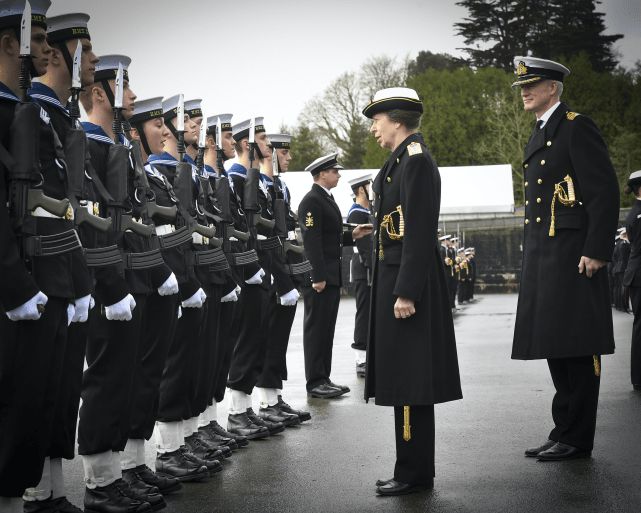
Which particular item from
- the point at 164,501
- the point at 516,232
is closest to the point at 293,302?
the point at 164,501

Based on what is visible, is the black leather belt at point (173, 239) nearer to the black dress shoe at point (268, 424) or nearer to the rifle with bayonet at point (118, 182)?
the rifle with bayonet at point (118, 182)

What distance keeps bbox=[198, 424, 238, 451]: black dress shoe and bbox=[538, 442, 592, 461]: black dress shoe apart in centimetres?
216

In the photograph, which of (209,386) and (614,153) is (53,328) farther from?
(614,153)

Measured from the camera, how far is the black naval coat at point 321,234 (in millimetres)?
9586

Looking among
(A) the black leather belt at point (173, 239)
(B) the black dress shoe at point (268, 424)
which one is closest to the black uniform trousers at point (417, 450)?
(A) the black leather belt at point (173, 239)

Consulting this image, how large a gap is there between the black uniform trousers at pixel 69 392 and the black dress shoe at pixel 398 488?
170 cm

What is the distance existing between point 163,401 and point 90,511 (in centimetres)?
111

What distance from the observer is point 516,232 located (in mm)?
39625

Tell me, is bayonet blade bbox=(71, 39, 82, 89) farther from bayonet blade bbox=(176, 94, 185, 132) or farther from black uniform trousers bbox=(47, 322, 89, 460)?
bayonet blade bbox=(176, 94, 185, 132)

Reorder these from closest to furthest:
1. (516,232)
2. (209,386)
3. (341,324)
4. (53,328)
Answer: (53,328)
(209,386)
(341,324)
(516,232)

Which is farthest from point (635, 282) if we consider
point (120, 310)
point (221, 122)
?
point (120, 310)

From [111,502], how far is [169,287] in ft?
4.11

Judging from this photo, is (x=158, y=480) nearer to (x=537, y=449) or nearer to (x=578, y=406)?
(x=537, y=449)

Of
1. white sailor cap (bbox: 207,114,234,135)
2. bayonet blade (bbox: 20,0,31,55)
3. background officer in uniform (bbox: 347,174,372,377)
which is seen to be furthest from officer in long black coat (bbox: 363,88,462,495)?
background officer in uniform (bbox: 347,174,372,377)
